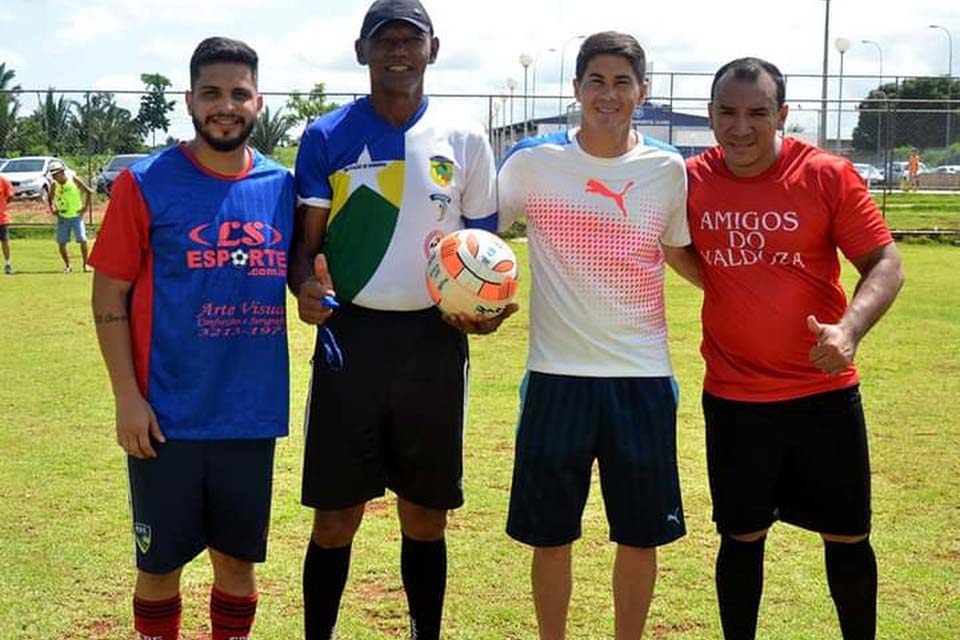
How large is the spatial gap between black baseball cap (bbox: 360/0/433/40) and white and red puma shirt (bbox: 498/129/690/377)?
647mm

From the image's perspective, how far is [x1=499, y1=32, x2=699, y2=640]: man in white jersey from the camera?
13.6 ft

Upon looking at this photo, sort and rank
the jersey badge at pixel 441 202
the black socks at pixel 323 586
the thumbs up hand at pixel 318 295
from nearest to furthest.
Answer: the thumbs up hand at pixel 318 295 → the jersey badge at pixel 441 202 → the black socks at pixel 323 586

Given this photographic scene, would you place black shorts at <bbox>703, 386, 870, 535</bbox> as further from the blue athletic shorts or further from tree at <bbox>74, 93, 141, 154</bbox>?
tree at <bbox>74, 93, 141, 154</bbox>

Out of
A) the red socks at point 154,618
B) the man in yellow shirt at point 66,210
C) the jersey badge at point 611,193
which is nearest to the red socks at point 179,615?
the red socks at point 154,618

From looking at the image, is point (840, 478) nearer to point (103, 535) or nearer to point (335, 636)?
point (335, 636)

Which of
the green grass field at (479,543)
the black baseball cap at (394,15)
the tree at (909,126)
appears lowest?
the green grass field at (479,543)

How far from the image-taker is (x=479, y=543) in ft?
18.8

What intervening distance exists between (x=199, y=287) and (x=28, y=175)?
90.2ft

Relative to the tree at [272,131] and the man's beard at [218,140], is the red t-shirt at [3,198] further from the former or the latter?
the man's beard at [218,140]

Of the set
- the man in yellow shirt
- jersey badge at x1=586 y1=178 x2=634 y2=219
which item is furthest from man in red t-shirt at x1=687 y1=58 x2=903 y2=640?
the man in yellow shirt

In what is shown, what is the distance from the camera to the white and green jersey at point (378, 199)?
4.14 m

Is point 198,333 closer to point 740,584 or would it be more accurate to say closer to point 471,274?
point 471,274

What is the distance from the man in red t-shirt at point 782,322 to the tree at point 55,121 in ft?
83.8

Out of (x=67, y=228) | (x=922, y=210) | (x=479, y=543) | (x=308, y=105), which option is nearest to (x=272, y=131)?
(x=308, y=105)
